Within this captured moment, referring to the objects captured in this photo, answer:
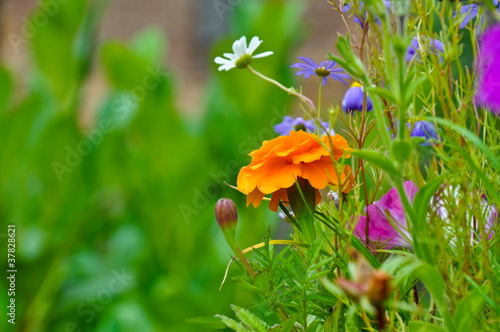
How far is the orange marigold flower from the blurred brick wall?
2933mm

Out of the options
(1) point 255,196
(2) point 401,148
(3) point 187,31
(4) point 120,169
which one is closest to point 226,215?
(1) point 255,196

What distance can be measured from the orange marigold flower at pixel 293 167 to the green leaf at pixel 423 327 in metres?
0.08

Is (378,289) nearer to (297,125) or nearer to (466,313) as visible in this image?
(466,313)

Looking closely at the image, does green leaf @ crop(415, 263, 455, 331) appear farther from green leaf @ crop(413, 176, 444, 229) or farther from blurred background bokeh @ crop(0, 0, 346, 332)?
blurred background bokeh @ crop(0, 0, 346, 332)

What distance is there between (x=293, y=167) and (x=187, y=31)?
10.9 feet

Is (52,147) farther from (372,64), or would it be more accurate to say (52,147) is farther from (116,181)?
(372,64)

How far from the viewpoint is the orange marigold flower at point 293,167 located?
293 millimetres

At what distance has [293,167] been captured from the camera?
11.7 inches

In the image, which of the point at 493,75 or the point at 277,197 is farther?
the point at 277,197

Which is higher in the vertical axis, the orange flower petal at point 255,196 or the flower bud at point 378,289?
the flower bud at point 378,289

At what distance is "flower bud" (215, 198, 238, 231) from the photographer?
312 mm

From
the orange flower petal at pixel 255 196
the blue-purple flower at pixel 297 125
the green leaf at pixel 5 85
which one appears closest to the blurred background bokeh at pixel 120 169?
the green leaf at pixel 5 85

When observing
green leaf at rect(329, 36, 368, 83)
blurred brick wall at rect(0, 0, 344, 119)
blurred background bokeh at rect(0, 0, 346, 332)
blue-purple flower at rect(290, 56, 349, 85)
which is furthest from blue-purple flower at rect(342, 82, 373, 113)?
blurred brick wall at rect(0, 0, 344, 119)

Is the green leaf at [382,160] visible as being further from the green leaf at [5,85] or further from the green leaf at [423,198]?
the green leaf at [5,85]
